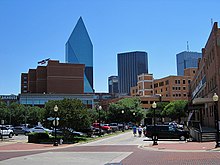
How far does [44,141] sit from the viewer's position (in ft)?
117

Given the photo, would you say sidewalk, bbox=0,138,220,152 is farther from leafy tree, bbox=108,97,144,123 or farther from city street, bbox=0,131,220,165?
leafy tree, bbox=108,97,144,123

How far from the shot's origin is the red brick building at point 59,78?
5221 inches

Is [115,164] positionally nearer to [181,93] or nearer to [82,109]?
[82,109]

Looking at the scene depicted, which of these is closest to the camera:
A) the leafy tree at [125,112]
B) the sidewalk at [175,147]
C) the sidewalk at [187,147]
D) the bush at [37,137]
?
the sidewalk at [187,147]

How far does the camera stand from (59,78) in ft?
438

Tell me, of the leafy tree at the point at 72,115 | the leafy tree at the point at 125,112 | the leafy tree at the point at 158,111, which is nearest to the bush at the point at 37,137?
the leafy tree at the point at 72,115

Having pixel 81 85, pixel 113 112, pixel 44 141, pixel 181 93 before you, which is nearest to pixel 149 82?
pixel 181 93

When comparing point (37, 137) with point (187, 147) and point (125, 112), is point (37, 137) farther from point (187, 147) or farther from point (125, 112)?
point (125, 112)

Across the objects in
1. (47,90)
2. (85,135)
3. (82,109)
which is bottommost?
(85,135)

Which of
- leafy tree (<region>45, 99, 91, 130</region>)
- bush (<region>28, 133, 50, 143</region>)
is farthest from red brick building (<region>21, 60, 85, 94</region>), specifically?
leafy tree (<region>45, 99, 91, 130</region>)

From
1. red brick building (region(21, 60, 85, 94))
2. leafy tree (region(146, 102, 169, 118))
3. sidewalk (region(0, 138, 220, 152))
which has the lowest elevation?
Answer: sidewalk (region(0, 138, 220, 152))

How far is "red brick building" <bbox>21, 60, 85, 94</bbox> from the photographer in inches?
5221

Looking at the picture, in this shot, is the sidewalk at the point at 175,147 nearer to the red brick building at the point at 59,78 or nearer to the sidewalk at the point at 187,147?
the sidewalk at the point at 187,147

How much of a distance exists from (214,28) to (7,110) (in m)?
65.3
